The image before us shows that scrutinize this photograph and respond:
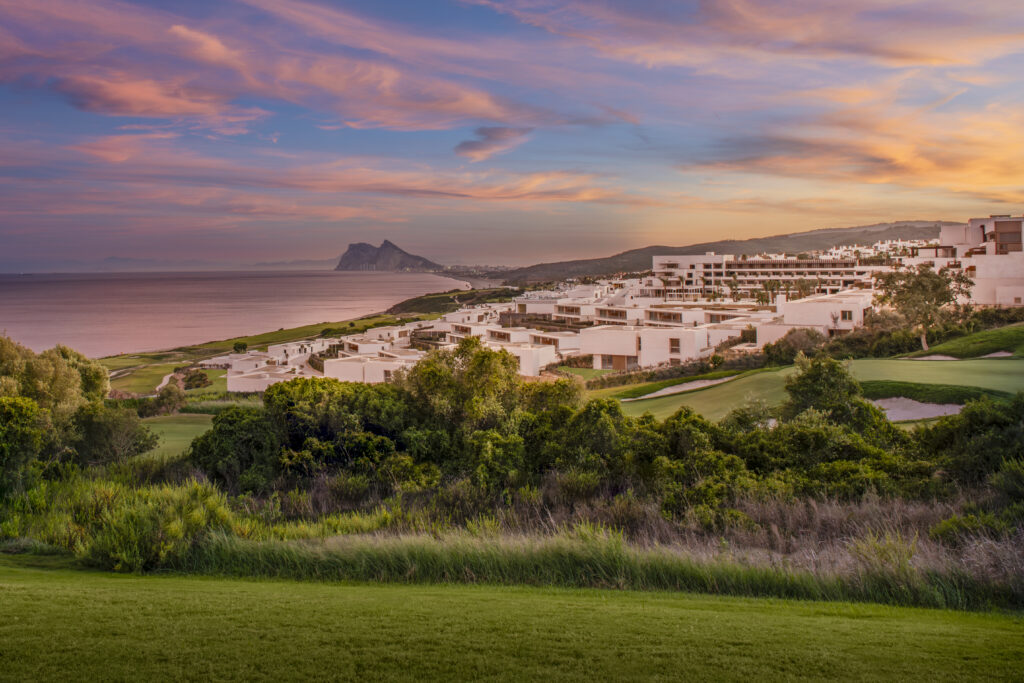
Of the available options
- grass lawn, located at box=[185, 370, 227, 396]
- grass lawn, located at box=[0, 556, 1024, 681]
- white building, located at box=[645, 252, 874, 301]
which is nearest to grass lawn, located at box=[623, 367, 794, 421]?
grass lawn, located at box=[0, 556, 1024, 681]

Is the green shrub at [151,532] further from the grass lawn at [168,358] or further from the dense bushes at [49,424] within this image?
the grass lawn at [168,358]

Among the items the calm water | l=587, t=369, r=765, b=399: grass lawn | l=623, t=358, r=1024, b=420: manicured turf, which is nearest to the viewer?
l=623, t=358, r=1024, b=420: manicured turf

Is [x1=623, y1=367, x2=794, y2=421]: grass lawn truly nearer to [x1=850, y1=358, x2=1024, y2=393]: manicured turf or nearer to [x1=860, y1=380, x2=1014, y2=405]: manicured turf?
[x1=860, y1=380, x2=1014, y2=405]: manicured turf

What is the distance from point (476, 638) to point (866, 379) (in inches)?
773

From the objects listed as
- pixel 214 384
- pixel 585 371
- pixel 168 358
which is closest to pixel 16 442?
pixel 585 371

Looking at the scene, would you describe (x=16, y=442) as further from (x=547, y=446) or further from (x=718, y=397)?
(x=718, y=397)

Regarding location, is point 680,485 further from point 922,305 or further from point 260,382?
point 260,382

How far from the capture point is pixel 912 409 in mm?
18516

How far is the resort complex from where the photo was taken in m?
49.8

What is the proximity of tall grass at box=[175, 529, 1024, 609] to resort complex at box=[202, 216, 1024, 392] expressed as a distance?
75.3 ft

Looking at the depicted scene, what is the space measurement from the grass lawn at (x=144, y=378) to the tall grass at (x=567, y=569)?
53.8m

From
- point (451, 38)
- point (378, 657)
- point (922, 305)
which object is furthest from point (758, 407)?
point (922, 305)

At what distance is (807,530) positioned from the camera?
7.77m

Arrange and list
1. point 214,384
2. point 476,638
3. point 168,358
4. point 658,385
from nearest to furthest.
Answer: point 476,638 < point 658,385 < point 214,384 < point 168,358
